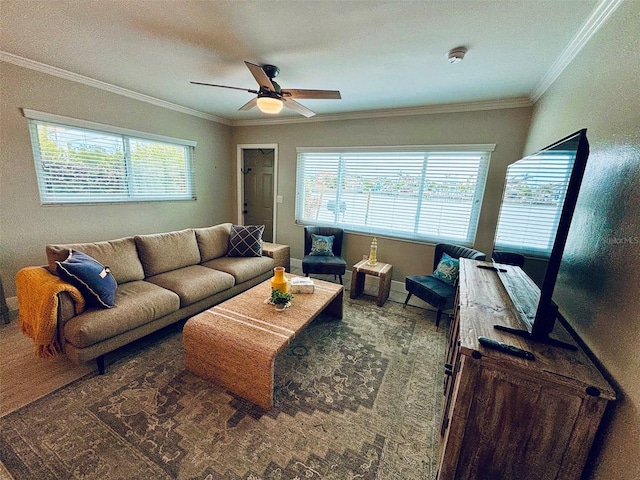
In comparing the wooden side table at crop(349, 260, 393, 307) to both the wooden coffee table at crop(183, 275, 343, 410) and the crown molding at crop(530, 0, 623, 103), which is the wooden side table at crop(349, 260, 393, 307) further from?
→ the crown molding at crop(530, 0, 623, 103)

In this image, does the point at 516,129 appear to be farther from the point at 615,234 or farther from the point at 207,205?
the point at 207,205

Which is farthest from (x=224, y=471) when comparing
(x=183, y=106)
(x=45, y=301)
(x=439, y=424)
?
(x=183, y=106)

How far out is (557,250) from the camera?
102 cm

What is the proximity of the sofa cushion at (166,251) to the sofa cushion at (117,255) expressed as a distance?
0.07m

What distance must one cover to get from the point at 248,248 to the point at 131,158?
2009 mm

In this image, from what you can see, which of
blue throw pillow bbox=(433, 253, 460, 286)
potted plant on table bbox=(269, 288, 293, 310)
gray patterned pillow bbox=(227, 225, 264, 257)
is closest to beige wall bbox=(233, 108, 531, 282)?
blue throw pillow bbox=(433, 253, 460, 286)

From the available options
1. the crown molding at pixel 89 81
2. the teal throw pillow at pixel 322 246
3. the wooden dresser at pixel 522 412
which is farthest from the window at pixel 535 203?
the crown molding at pixel 89 81

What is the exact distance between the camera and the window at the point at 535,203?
3.63ft

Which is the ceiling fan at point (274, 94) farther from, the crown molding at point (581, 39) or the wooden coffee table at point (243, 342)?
the wooden coffee table at point (243, 342)

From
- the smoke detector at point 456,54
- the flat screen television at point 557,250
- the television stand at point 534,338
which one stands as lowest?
the television stand at point 534,338

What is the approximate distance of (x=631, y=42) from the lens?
1181mm

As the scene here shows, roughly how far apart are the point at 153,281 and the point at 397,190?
323 cm

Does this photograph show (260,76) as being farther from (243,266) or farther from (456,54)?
(243,266)

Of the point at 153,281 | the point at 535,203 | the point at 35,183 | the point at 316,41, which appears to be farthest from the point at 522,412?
the point at 35,183
